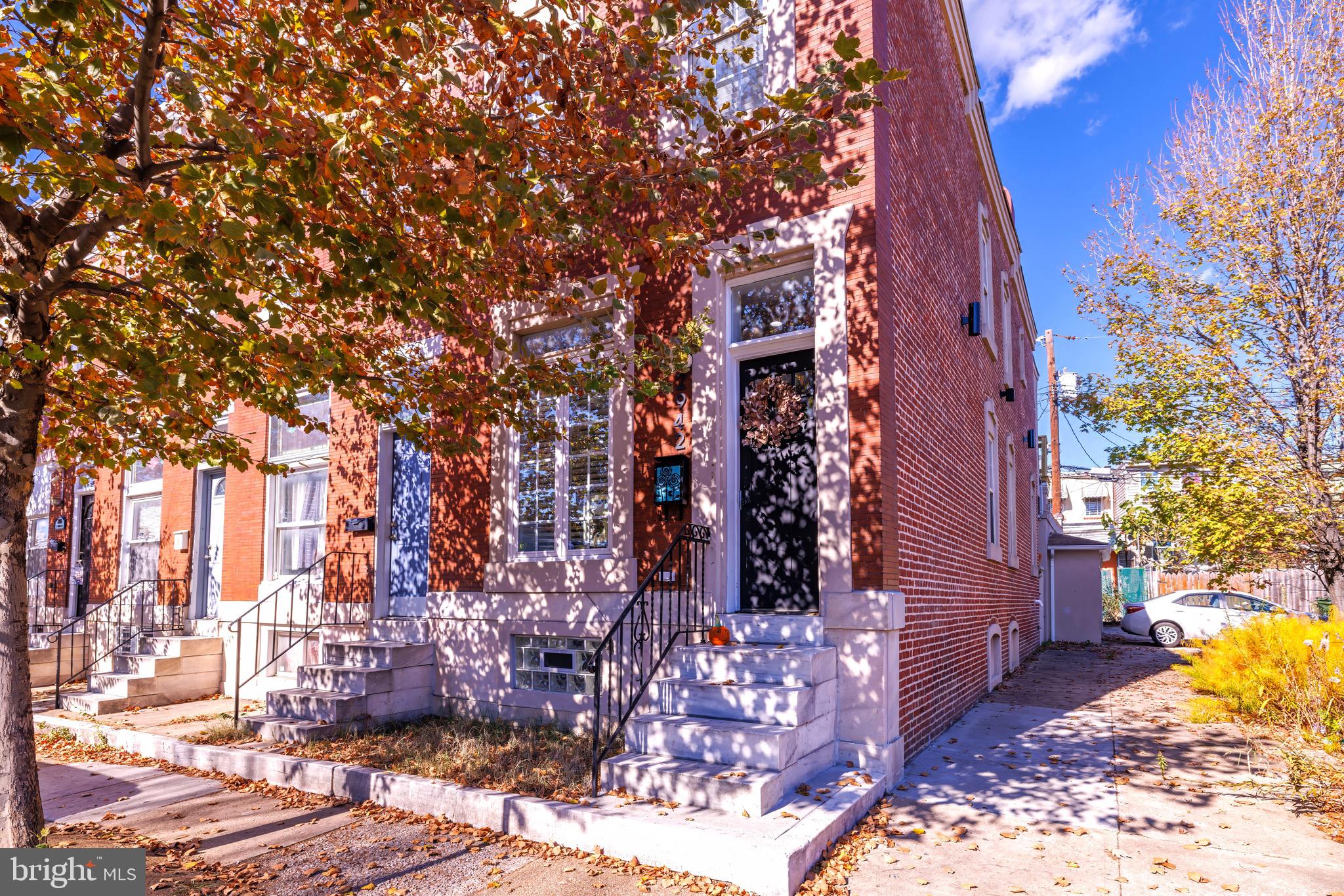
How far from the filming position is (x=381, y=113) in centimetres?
457

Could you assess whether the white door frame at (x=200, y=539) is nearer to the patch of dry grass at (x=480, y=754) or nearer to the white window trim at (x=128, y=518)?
Answer: the white window trim at (x=128, y=518)

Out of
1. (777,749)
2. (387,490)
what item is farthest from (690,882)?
(387,490)

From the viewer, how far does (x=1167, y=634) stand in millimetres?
19438

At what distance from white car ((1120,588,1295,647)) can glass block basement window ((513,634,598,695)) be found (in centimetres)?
1701

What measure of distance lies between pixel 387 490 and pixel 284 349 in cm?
495

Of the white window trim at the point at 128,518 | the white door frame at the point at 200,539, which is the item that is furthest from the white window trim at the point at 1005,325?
the white window trim at the point at 128,518

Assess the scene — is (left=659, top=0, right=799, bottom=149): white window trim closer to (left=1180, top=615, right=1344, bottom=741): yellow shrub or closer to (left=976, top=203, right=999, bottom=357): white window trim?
(left=976, top=203, right=999, bottom=357): white window trim

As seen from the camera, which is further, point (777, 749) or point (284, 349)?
point (284, 349)

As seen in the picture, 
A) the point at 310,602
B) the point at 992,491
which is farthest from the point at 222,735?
the point at 992,491

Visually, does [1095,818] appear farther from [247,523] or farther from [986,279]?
[247,523]

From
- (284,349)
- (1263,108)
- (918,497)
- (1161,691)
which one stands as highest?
(1263,108)

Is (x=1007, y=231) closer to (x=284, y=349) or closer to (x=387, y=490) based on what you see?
(x=387, y=490)

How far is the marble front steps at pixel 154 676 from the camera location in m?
10.2

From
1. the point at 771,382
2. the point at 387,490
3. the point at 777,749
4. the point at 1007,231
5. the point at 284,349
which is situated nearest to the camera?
the point at 777,749
